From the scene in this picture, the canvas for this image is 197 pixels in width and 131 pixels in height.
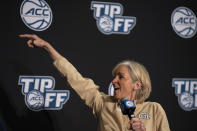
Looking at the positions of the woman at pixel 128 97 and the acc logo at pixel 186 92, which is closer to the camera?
the woman at pixel 128 97

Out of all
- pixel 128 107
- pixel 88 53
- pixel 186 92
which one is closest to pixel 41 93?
pixel 88 53

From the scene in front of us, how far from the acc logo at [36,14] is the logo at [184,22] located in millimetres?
1152

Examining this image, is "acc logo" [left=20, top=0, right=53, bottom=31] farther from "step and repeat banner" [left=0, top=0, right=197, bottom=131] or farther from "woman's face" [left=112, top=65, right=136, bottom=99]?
"woman's face" [left=112, top=65, right=136, bottom=99]

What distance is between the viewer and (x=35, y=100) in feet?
8.73

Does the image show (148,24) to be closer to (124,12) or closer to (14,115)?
(124,12)

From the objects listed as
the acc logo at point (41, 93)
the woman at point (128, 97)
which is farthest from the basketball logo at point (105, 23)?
the woman at point (128, 97)

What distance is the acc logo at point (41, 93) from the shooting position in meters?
2.64

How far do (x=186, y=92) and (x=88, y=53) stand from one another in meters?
1.03

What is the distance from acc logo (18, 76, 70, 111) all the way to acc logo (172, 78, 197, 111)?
1059mm

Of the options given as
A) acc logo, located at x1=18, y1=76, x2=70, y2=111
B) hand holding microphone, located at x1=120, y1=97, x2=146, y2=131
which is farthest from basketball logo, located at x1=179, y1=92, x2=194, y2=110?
hand holding microphone, located at x1=120, y1=97, x2=146, y2=131

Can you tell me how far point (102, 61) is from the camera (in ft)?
9.49

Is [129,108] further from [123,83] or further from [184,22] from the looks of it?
[184,22]

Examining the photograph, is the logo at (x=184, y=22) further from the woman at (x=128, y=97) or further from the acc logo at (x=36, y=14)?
the woman at (x=128, y=97)

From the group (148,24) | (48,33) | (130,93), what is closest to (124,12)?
(148,24)
